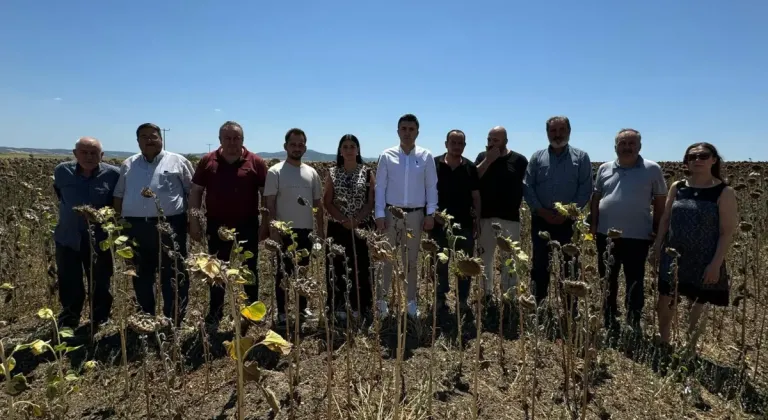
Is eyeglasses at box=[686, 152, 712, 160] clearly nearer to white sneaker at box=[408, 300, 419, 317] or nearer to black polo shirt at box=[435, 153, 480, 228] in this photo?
black polo shirt at box=[435, 153, 480, 228]

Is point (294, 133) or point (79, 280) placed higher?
point (294, 133)

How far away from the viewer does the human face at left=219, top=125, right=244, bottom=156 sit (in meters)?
4.44

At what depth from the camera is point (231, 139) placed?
4457 millimetres

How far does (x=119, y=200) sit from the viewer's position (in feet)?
15.0

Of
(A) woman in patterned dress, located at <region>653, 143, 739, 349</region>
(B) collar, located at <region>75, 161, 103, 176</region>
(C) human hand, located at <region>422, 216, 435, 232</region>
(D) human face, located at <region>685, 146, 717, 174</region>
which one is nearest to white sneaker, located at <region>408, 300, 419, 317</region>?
(C) human hand, located at <region>422, 216, 435, 232</region>

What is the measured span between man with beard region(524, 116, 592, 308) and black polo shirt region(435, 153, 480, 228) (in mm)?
571

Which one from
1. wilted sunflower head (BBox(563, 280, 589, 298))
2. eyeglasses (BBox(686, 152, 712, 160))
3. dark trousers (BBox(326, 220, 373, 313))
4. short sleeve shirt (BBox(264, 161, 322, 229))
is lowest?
dark trousers (BBox(326, 220, 373, 313))

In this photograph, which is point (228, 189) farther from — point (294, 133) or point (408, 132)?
point (408, 132)

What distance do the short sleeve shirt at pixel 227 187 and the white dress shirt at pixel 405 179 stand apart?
1.23 metres

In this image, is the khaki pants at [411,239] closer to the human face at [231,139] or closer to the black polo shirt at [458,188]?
the black polo shirt at [458,188]

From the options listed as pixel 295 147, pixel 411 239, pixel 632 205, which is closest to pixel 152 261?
pixel 295 147

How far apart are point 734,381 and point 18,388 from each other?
4583mm

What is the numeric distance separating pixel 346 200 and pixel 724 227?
10.4ft

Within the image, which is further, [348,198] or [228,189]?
[348,198]
